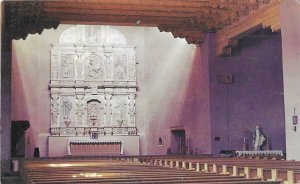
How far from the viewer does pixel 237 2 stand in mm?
13625

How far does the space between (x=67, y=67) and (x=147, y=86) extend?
3.24 m

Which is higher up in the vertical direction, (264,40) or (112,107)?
(264,40)

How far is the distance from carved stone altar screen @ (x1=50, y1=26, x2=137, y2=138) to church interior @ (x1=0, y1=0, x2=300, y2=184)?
39 millimetres

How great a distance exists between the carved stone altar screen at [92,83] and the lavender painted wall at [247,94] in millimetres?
4919

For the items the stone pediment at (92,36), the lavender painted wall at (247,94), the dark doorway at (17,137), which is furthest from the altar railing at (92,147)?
the lavender painted wall at (247,94)

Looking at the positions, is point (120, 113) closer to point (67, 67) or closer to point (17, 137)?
point (67, 67)

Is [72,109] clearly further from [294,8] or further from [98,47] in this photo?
[294,8]

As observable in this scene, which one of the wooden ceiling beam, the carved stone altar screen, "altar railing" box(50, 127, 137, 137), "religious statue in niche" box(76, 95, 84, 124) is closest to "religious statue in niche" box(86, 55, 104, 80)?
the carved stone altar screen

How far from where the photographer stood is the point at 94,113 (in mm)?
20297

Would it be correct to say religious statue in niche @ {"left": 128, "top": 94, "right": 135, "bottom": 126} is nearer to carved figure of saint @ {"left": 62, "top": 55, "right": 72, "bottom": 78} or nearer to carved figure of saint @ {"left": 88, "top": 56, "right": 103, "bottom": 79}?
carved figure of saint @ {"left": 88, "top": 56, "right": 103, "bottom": 79}

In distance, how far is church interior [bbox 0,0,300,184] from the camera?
1318cm

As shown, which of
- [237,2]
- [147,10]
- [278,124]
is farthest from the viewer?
[278,124]

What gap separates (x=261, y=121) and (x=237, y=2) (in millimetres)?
4583

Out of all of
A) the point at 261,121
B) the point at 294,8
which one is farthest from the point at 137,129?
the point at 294,8
